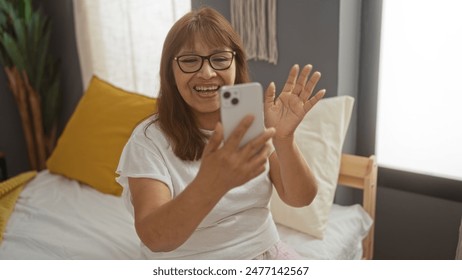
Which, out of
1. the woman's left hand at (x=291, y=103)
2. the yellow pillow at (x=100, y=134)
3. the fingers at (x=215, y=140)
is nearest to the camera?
the fingers at (x=215, y=140)

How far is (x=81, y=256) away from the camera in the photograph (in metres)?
1.10

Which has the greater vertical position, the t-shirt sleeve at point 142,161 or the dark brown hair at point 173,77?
the dark brown hair at point 173,77

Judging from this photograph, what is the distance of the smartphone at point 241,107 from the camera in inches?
→ 21.5

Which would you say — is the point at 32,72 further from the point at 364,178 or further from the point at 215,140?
the point at 215,140

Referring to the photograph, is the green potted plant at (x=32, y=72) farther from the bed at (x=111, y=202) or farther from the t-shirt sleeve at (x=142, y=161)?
the t-shirt sleeve at (x=142, y=161)

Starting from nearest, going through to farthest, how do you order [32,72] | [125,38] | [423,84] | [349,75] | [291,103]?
[291,103], [423,84], [349,75], [125,38], [32,72]

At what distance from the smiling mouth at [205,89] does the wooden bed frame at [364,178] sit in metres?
0.61

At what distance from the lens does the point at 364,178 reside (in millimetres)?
1178

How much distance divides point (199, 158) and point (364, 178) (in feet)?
1.91

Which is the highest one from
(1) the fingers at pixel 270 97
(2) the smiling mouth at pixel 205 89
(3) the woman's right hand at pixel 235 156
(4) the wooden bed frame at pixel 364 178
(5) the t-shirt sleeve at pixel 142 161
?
(2) the smiling mouth at pixel 205 89

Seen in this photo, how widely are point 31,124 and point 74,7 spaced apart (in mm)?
589

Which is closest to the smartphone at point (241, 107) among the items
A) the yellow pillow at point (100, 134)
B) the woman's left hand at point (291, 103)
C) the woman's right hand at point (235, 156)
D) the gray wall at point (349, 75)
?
the woman's right hand at point (235, 156)

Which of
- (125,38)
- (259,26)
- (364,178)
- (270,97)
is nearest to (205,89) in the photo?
(270,97)
